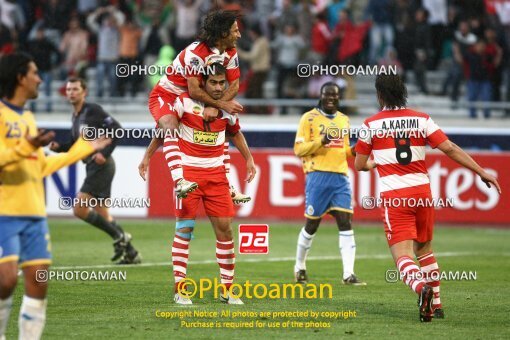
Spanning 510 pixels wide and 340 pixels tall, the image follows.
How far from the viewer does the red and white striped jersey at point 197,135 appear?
1127 cm

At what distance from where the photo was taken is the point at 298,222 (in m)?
22.2

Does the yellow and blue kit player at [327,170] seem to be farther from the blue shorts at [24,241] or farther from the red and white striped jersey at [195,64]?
the blue shorts at [24,241]

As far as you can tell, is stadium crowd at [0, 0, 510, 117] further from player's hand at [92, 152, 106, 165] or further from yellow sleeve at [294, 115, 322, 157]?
yellow sleeve at [294, 115, 322, 157]

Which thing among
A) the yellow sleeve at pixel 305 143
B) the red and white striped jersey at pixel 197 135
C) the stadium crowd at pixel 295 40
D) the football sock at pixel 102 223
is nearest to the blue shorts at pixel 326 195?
the yellow sleeve at pixel 305 143

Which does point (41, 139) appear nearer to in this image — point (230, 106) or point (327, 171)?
point (230, 106)

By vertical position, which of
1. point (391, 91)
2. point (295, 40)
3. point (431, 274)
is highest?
point (295, 40)

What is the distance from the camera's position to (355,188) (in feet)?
71.7

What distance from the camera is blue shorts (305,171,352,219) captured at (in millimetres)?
14016

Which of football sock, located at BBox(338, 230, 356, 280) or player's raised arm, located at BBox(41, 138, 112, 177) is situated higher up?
player's raised arm, located at BBox(41, 138, 112, 177)

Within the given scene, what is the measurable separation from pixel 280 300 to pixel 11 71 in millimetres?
4764

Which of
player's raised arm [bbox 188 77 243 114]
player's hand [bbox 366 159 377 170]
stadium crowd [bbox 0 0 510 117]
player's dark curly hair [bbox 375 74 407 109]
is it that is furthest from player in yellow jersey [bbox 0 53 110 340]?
stadium crowd [bbox 0 0 510 117]

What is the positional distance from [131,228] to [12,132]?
1293 centimetres

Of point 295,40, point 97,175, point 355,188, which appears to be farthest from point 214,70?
point 295,40

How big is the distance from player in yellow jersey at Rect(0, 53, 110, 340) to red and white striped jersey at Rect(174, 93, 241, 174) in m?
3.03
